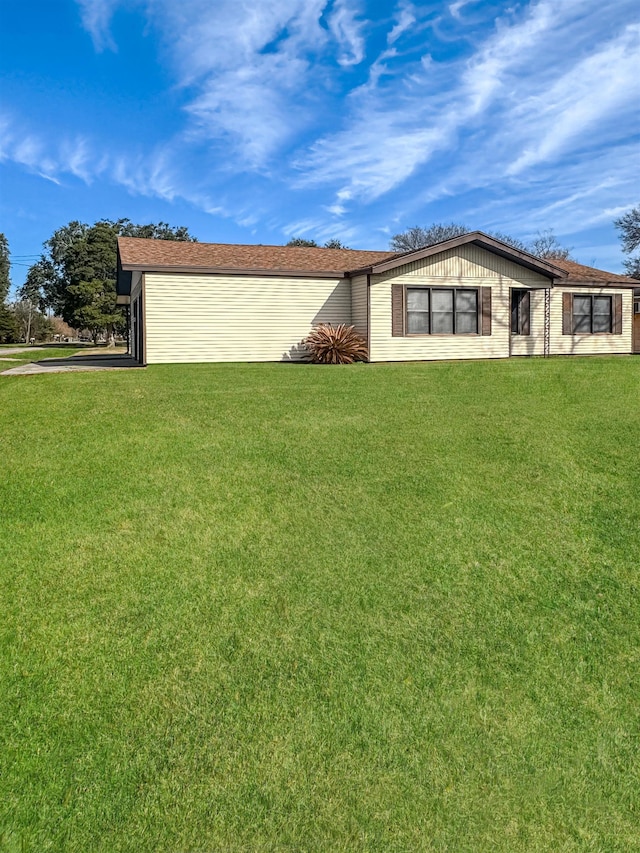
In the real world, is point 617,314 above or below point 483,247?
below

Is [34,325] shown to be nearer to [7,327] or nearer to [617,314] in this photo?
[7,327]

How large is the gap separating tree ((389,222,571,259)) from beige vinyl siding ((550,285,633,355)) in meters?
30.0

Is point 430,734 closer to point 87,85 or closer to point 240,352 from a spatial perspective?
point 240,352

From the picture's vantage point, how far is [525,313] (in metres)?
18.4

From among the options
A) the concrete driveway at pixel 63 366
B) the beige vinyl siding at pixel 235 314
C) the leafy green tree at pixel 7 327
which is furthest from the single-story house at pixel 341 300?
the leafy green tree at pixel 7 327

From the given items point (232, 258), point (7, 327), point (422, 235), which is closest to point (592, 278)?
point (232, 258)

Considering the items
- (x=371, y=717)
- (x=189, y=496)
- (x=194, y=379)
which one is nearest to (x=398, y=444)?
(x=189, y=496)

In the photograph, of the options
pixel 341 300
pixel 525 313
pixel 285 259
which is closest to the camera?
pixel 341 300

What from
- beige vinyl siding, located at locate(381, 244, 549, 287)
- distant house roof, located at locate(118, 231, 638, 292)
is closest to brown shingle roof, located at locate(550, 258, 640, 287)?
distant house roof, located at locate(118, 231, 638, 292)

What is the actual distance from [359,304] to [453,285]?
→ 2.89 m

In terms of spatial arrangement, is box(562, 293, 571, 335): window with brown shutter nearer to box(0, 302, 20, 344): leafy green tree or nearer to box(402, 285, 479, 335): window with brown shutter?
box(402, 285, 479, 335): window with brown shutter

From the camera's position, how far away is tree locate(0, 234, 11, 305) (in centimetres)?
5619

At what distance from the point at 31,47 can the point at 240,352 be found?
8614 mm

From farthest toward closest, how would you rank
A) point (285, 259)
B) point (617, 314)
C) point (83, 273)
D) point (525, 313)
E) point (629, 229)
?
point (83, 273), point (629, 229), point (617, 314), point (525, 313), point (285, 259)
